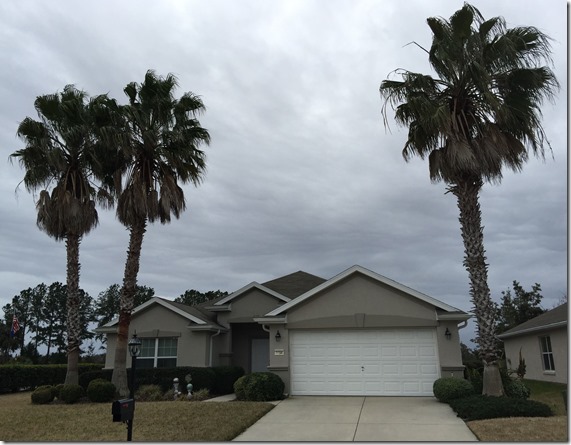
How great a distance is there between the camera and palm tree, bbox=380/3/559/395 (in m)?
13.2

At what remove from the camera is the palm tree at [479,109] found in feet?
43.2

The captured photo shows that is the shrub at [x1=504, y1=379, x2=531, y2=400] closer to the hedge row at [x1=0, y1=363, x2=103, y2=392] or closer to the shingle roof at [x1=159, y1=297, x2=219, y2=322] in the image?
the shingle roof at [x1=159, y1=297, x2=219, y2=322]

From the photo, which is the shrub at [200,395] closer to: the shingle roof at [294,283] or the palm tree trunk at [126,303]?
the palm tree trunk at [126,303]

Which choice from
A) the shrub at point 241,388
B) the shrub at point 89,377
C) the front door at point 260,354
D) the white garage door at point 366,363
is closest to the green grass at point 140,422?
the shrub at point 241,388

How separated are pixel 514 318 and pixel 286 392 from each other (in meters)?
25.1

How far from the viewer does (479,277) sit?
13094 millimetres

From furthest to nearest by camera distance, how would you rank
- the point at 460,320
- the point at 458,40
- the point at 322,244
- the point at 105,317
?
the point at 105,317, the point at 322,244, the point at 460,320, the point at 458,40

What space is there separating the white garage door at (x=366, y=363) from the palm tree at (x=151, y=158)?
6.55 metres

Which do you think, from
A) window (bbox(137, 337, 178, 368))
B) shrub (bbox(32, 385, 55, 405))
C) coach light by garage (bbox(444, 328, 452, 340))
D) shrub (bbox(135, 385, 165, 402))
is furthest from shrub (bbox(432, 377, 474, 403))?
shrub (bbox(32, 385, 55, 405))

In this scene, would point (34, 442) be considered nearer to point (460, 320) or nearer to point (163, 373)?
point (163, 373)

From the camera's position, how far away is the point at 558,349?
64.7 feet

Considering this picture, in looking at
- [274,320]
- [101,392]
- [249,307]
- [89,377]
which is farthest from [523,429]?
[89,377]

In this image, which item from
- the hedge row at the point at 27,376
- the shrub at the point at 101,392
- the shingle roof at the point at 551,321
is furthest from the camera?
the hedge row at the point at 27,376

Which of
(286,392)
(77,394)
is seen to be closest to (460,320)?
(286,392)
